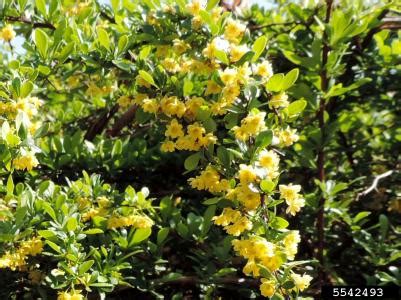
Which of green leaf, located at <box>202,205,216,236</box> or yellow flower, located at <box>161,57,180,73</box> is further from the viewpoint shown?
green leaf, located at <box>202,205,216,236</box>

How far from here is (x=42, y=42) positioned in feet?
6.23

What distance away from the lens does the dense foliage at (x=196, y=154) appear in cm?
166

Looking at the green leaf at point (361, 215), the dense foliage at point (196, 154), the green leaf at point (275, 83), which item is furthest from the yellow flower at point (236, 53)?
the green leaf at point (361, 215)

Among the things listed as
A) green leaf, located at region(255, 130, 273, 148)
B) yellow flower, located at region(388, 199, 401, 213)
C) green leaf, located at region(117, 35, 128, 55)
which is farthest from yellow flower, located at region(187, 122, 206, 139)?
yellow flower, located at region(388, 199, 401, 213)

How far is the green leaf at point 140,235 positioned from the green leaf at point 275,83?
694mm

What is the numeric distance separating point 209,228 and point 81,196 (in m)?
0.53

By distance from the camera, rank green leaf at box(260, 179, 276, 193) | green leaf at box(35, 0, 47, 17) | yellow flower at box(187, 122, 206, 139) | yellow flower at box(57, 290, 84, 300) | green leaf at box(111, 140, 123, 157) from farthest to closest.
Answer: green leaf at box(111, 140, 123, 157)
green leaf at box(35, 0, 47, 17)
yellow flower at box(187, 122, 206, 139)
yellow flower at box(57, 290, 84, 300)
green leaf at box(260, 179, 276, 193)

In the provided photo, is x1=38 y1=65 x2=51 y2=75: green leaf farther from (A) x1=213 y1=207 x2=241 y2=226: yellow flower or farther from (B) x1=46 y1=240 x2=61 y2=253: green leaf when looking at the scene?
(A) x1=213 y1=207 x2=241 y2=226: yellow flower

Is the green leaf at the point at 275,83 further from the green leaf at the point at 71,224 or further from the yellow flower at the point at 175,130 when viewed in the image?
the green leaf at the point at 71,224

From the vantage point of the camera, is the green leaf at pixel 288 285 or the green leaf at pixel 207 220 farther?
the green leaf at pixel 207 220

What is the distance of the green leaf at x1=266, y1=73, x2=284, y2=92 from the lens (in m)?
1.69

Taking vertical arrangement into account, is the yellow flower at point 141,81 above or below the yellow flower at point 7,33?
below

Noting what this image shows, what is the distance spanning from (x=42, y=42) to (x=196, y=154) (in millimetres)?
695

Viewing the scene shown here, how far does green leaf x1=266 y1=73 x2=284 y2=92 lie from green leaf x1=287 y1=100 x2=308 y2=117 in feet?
0.25
